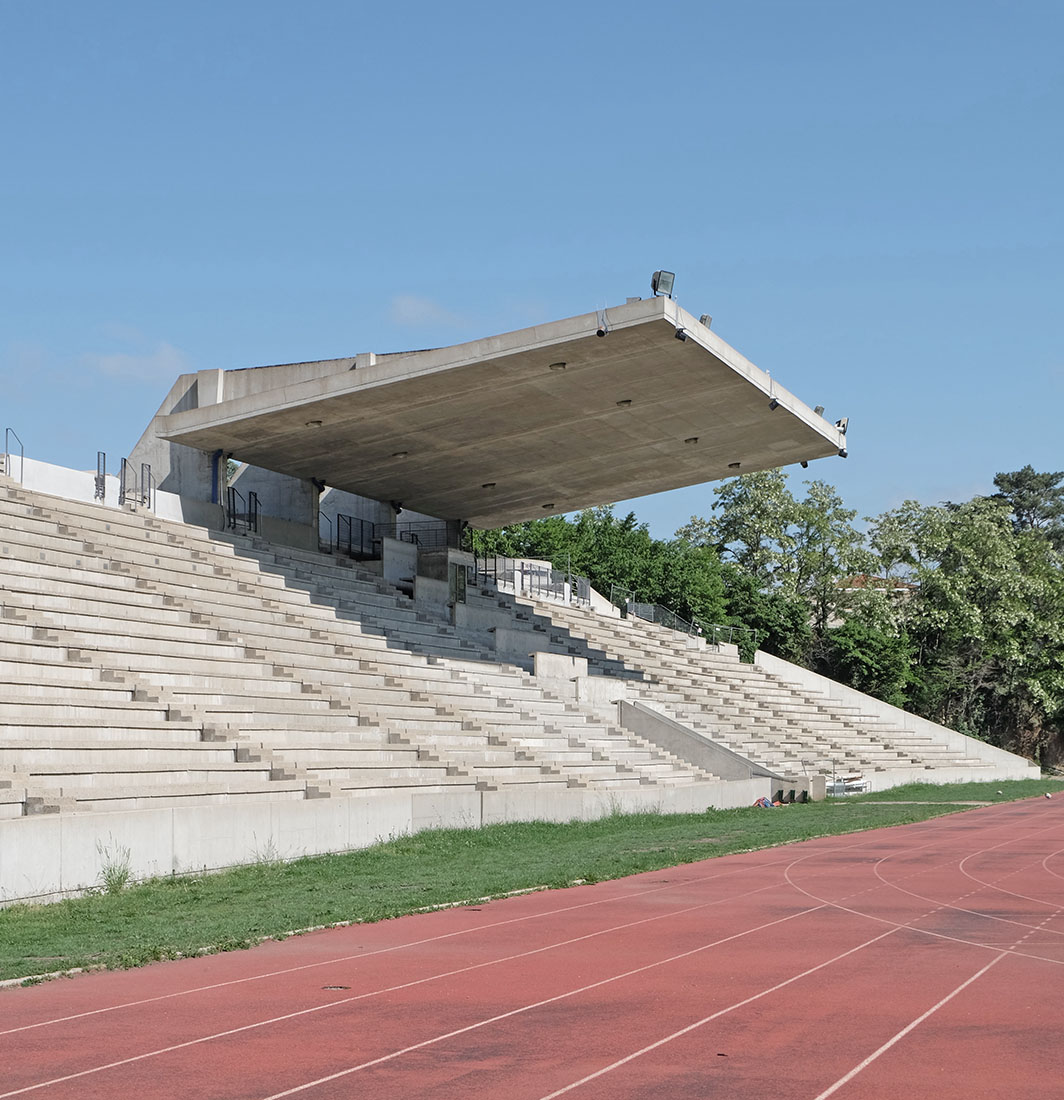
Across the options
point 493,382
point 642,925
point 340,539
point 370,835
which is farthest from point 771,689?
point 642,925

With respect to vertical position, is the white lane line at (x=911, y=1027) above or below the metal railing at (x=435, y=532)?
below

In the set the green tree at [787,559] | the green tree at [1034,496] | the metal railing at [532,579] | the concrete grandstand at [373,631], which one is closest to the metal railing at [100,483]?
the concrete grandstand at [373,631]

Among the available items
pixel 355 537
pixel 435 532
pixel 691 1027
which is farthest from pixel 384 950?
pixel 435 532

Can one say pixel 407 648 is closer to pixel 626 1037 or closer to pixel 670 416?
pixel 670 416

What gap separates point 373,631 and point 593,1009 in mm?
22466

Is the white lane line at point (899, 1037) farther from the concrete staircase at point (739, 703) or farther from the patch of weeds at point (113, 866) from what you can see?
the concrete staircase at point (739, 703)

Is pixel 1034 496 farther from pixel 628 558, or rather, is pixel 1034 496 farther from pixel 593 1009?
pixel 593 1009

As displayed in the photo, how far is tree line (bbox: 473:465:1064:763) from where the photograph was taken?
5522 centimetres

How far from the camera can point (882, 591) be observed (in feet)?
187

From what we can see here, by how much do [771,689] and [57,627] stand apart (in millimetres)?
29620

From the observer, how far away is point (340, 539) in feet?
126

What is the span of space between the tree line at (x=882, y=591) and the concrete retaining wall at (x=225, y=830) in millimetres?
34305

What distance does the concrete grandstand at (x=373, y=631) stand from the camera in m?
17.0

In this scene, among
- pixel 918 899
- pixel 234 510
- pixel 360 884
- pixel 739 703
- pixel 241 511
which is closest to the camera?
pixel 918 899
